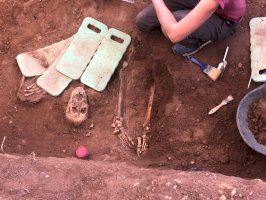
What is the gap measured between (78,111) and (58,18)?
3.19 feet

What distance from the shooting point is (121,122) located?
4.02 metres

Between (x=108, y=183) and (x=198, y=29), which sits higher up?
(x=198, y=29)

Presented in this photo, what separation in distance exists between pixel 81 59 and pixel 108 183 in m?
1.47

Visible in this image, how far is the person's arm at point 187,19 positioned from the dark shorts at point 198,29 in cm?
37

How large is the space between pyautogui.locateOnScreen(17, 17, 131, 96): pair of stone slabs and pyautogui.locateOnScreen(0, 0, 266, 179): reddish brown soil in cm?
8

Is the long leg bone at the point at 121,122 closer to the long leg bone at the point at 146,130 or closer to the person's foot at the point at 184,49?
the long leg bone at the point at 146,130

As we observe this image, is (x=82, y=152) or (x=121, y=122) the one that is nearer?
(x=82, y=152)

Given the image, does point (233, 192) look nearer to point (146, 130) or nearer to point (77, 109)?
point (146, 130)

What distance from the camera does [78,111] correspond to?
4008mm

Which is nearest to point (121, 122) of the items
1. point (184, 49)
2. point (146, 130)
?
point (146, 130)

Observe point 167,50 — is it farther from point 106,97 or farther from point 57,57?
point 57,57

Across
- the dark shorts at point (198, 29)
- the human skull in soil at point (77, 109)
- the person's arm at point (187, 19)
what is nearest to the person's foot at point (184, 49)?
the dark shorts at point (198, 29)

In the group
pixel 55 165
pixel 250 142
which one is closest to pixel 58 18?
pixel 55 165

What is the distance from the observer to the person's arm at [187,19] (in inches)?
130
